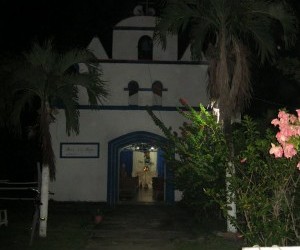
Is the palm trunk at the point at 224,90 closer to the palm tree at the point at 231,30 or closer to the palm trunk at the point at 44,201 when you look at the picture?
the palm tree at the point at 231,30

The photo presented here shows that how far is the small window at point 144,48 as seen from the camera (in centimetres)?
1723

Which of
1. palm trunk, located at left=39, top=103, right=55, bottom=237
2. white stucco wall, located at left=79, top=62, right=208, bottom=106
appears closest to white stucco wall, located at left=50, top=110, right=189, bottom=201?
white stucco wall, located at left=79, top=62, right=208, bottom=106

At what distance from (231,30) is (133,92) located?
6863 mm

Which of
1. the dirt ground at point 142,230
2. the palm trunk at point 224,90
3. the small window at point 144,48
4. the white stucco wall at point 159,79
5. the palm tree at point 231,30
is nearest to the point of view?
the dirt ground at point 142,230

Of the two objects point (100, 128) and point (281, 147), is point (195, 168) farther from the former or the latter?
point (100, 128)

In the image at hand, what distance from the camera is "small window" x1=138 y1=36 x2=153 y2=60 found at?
56.5 feet

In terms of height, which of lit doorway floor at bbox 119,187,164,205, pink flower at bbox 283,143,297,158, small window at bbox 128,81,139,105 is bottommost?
lit doorway floor at bbox 119,187,164,205

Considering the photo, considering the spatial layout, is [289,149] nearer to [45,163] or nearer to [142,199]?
[45,163]

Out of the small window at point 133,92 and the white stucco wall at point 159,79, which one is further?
the small window at point 133,92

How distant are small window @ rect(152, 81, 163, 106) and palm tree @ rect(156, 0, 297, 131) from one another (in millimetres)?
5939

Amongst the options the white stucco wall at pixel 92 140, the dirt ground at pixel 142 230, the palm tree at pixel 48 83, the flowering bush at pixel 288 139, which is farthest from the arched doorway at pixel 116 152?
the flowering bush at pixel 288 139

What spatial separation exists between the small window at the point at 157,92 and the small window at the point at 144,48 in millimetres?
1084

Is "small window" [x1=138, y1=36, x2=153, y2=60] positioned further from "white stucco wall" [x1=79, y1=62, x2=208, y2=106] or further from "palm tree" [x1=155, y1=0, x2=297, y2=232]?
"palm tree" [x1=155, y1=0, x2=297, y2=232]

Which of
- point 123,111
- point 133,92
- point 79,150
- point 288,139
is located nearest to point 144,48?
point 133,92
